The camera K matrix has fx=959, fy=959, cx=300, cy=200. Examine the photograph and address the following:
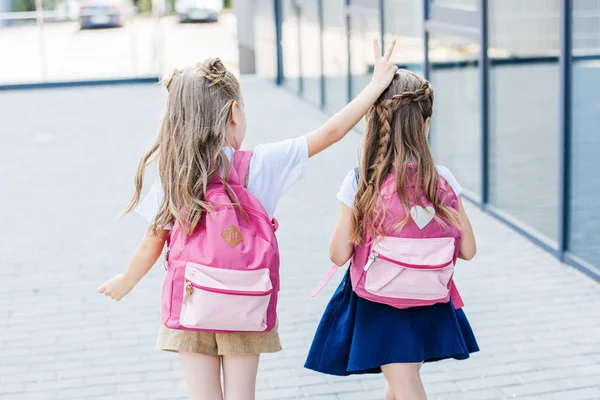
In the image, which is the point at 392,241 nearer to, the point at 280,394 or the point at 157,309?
the point at 280,394

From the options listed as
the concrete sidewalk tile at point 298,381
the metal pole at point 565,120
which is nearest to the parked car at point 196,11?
the metal pole at point 565,120

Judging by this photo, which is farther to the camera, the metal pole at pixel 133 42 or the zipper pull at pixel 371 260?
the metal pole at pixel 133 42

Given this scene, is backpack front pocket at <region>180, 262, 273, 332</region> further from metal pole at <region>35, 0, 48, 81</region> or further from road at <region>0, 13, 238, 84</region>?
metal pole at <region>35, 0, 48, 81</region>

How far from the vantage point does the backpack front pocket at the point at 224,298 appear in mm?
2562

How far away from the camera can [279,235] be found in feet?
22.7

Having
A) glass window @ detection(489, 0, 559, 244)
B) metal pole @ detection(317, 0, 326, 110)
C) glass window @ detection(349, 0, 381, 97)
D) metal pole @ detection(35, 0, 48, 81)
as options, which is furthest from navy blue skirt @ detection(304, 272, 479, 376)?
metal pole @ detection(35, 0, 48, 81)

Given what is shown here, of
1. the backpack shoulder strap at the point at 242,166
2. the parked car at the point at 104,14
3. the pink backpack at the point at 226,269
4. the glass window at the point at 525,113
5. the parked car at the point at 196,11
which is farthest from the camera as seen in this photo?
the parked car at the point at 196,11

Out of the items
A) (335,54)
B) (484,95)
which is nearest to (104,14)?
(335,54)

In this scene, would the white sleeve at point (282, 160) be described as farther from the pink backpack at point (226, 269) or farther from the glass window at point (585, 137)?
the glass window at point (585, 137)

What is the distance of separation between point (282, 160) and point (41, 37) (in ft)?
60.2

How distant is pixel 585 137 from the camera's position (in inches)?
222

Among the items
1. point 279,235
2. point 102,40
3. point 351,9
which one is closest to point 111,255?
point 279,235

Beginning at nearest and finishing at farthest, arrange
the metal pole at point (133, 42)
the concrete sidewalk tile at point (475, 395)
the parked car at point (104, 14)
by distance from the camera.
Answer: the concrete sidewalk tile at point (475, 395), the metal pole at point (133, 42), the parked car at point (104, 14)

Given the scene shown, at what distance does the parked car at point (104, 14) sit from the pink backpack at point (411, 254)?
760 inches
